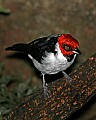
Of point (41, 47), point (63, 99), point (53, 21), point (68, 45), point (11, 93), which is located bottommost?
point (11, 93)

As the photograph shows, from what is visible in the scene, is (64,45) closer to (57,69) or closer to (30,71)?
(57,69)

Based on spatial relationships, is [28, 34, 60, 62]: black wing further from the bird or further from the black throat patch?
the black throat patch

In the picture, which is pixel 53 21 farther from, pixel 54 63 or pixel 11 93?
pixel 54 63

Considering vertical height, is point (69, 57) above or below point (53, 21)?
above

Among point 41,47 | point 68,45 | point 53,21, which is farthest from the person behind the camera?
point 53,21

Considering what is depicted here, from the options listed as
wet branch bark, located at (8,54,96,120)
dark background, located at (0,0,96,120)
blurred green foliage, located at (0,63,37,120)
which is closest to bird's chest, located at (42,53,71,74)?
wet branch bark, located at (8,54,96,120)

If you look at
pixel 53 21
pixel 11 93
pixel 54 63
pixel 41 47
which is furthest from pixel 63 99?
pixel 53 21
